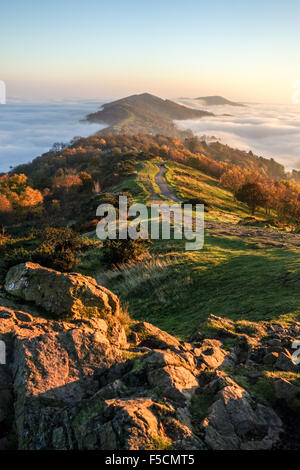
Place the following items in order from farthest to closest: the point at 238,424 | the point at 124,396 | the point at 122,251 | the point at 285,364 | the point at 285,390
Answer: the point at 122,251, the point at 285,364, the point at 285,390, the point at 124,396, the point at 238,424

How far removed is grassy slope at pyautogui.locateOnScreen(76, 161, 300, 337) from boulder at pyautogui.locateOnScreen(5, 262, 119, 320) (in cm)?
303

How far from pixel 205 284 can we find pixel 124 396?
943cm

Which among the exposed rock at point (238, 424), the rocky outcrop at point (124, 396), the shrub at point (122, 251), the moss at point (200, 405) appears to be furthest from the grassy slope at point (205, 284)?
the exposed rock at point (238, 424)

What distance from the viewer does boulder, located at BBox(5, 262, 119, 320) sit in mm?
6906

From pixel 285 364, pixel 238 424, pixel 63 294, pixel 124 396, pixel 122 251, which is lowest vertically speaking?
pixel 122 251

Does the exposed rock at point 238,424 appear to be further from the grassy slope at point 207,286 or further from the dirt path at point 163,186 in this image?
the dirt path at point 163,186

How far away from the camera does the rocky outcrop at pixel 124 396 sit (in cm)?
381

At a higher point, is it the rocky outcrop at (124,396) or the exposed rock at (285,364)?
the rocky outcrop at (124,396)

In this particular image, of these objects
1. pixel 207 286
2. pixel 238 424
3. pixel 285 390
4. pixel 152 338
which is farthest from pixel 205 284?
pixel 238 424

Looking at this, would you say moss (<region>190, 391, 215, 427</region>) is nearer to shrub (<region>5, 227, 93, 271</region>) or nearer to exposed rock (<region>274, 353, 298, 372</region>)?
exposed rock (<region>274, 353, 298, 372</region>)

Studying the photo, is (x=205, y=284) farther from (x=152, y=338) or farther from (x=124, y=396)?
(x=124, y=396)

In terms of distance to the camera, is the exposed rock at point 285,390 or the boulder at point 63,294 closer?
the exposed rock at point 285,390

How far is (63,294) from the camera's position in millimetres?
6984

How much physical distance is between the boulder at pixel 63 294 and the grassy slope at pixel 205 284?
3.03 metres
